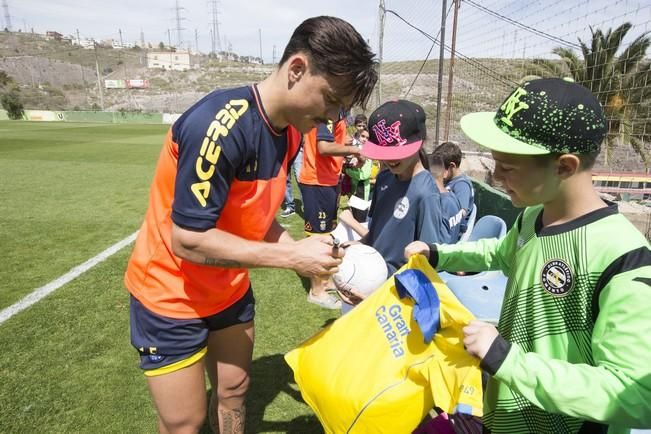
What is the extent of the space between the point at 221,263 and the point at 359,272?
0.76 meters

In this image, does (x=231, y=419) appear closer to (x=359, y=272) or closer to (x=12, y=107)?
(x=359, y=272)

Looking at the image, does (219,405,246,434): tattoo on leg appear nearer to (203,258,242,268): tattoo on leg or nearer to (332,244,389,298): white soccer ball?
(332,244,389,298): white soccer ball

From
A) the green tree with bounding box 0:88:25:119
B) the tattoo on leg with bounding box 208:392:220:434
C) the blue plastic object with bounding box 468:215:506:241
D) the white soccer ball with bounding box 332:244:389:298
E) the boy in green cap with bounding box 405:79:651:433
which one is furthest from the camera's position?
the green tree with bounding box 0:88:25:119

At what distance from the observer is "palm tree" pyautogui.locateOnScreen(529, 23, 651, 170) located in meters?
6.98

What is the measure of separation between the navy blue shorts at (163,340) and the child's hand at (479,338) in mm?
1203

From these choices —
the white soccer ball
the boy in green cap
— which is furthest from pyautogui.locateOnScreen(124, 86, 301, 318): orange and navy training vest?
the boy in green cap

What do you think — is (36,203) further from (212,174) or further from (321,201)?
(212,174)

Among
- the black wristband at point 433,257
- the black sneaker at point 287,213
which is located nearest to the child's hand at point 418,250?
the black wristband at point 433,257

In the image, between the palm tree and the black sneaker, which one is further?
the black sneaker

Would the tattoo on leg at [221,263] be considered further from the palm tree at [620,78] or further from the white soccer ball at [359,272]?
the palm tree at [620,78]

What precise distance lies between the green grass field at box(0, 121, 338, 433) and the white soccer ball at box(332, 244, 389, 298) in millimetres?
1354

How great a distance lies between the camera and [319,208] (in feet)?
16.3

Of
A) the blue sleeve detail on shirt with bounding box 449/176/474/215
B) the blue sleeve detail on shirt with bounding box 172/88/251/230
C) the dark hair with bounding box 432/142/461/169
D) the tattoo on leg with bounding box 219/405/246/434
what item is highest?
the blue sleeve detail on shirt with bounding box 172/88/251/230

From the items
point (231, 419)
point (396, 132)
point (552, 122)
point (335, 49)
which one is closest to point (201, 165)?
point (335, 49)
